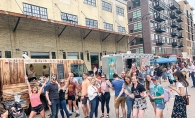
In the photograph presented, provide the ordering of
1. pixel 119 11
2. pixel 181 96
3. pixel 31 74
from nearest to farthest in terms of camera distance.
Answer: pixel 181 96 → pixel 31 74 → pixel 119 11

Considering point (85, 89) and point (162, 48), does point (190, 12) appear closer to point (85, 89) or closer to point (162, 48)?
point (162, 48)

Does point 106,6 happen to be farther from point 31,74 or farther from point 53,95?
point 53,95

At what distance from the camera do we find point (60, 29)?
18.5m

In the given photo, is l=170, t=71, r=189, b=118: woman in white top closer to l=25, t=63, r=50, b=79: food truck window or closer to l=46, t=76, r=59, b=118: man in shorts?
l=46, t=76, r=59, b=118: man in shorts

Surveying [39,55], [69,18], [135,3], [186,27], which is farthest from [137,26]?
[186,27]

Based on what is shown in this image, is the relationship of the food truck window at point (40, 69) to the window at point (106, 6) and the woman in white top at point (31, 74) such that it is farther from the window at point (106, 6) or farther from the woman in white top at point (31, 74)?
the window at point (106, 6)

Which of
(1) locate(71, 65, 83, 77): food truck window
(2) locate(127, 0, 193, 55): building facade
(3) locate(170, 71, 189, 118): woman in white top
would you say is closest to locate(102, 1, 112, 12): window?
(2) locate(127, 0, 193, 55): building facade

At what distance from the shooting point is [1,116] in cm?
508

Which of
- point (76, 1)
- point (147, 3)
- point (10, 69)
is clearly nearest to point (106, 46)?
point (76, 1)

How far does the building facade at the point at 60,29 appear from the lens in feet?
46.9

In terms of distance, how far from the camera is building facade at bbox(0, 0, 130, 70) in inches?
563

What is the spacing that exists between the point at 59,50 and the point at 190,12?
228ft

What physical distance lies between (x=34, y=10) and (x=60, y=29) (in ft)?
10.1

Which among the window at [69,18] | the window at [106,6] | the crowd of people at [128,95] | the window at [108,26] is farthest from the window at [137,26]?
the crowd of people at [128,95]
